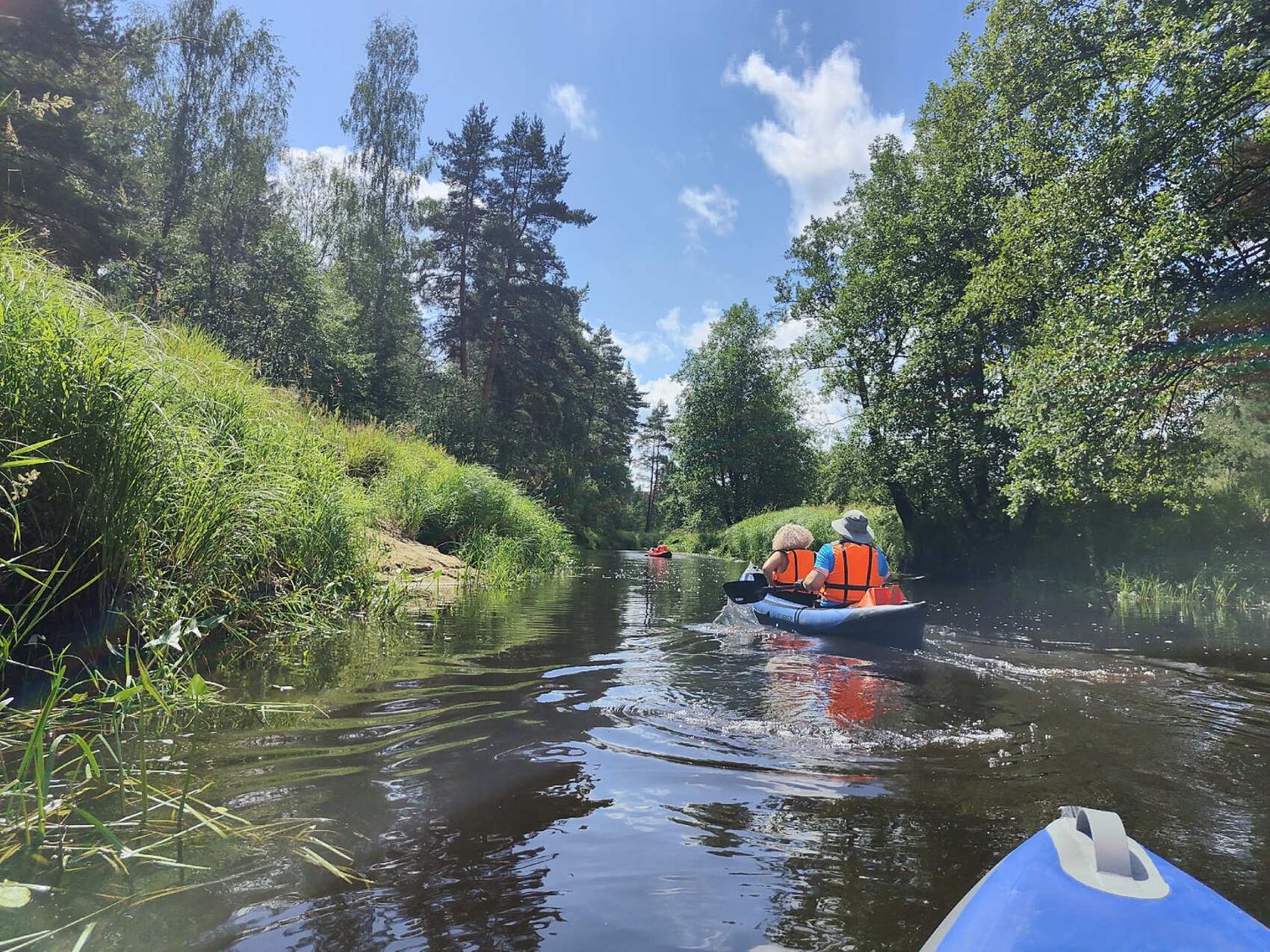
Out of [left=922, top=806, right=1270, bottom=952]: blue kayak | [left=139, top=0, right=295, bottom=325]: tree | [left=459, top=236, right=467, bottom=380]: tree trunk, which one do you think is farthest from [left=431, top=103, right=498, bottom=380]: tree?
[left=922, top=806, right=1270, bottom=952]: blue kayak

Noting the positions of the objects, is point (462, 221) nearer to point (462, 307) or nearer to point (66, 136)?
point (462, 307)

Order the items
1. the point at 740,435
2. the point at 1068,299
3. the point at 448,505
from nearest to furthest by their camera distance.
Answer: the point at 1068,299, the point at 448,505, the point at 740,435

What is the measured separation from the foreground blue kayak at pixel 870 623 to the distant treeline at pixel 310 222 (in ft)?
36.3

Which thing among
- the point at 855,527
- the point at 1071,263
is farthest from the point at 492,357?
the point at 855,527

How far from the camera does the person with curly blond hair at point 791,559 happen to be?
8.40m

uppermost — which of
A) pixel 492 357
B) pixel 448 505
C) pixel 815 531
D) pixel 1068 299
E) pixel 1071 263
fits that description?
pixel 492 357

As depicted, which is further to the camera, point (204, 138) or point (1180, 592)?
point (204, 138)

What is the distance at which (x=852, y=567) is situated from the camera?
7.27 meters

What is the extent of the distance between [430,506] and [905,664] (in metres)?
8.54

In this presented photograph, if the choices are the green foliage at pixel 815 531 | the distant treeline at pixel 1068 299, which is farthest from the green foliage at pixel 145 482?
the green foliage at pixel 815 531

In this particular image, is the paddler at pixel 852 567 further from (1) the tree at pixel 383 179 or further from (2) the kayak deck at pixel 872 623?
(1) the tree at pixel 383 179

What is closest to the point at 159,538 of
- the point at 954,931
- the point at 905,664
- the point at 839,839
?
the point at 839,839

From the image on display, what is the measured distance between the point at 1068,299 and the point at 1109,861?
39.3 ft

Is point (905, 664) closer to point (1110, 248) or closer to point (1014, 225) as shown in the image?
point (1110, 248)
